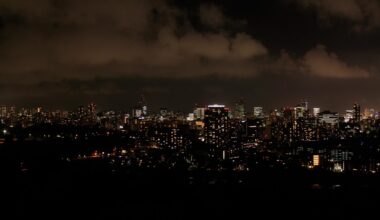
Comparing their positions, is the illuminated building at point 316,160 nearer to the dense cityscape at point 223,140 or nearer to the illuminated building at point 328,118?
the dense cityscape at point 223,140

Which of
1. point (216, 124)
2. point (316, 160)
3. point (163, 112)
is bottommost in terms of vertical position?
point (316, 160)

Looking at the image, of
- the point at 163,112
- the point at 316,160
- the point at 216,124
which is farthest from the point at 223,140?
the point at 163,112

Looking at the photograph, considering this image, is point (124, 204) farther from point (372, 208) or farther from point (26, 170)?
point (372, 208)

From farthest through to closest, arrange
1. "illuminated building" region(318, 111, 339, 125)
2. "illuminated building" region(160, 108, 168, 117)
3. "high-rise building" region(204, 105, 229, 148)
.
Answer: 1. "illuminated building" region(160, 108, 168, 117)
2. "illuminated building" region(318, 111, 339, 125)
3. "high-rise building" region(204, 105, 229, 148)

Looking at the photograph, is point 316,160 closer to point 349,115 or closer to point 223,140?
point 223,140

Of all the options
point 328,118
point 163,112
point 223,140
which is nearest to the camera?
point 223,140

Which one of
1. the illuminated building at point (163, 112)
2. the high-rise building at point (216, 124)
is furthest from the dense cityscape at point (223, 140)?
the illuminated building at point (163, 112)

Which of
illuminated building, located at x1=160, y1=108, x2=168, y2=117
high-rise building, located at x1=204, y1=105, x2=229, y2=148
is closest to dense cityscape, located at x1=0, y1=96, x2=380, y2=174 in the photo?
high-rise building, located at x1=204, y1=105, x2=229, y2=148

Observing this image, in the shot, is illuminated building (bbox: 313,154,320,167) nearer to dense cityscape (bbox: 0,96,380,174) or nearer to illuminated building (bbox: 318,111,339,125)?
dense cityscape (bbox: 0,96,380,174)
